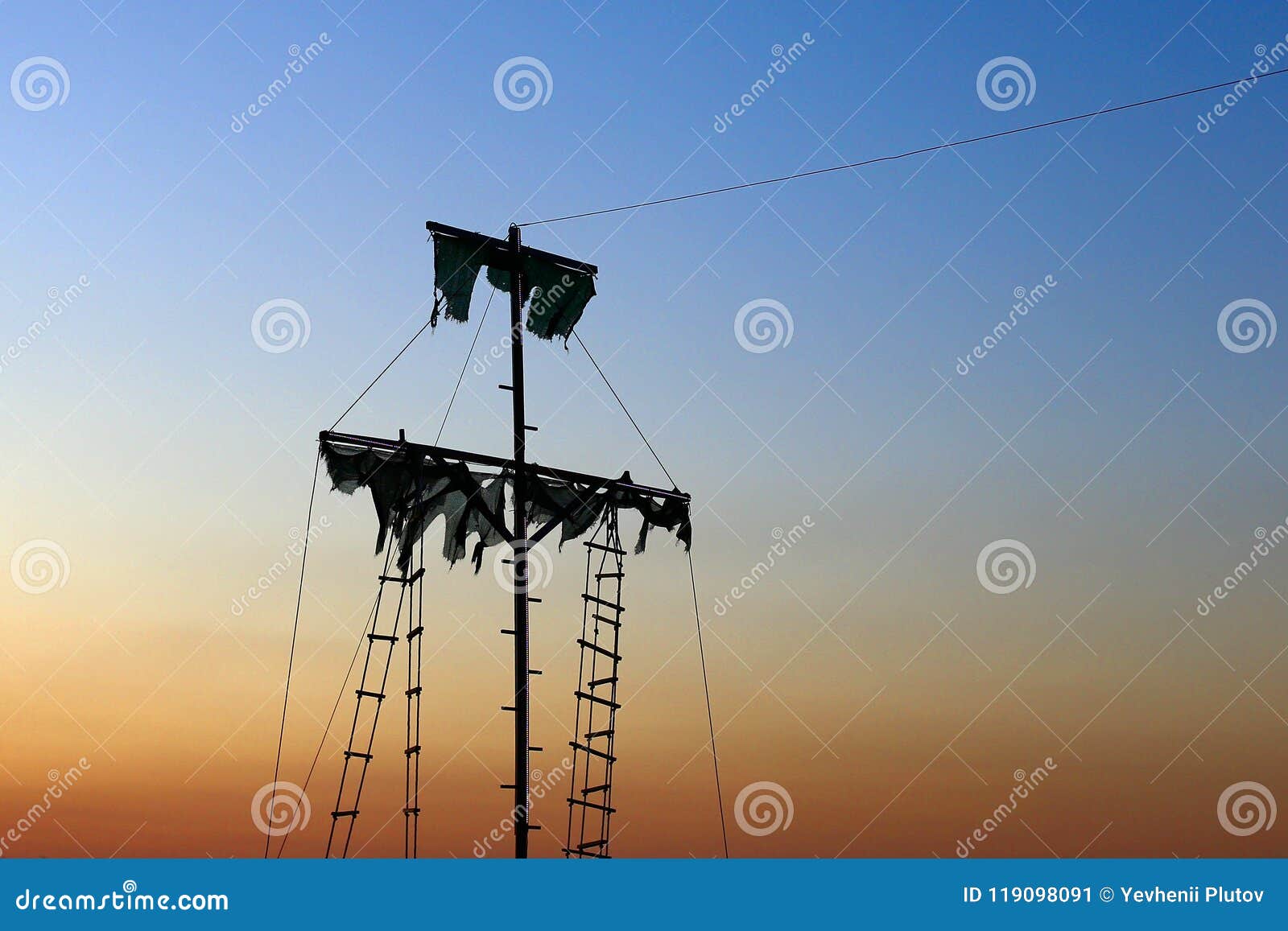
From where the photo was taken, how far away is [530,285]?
26391 mm

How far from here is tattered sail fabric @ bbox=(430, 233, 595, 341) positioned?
25.0 metres

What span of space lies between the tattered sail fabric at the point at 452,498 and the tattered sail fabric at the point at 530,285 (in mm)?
2831

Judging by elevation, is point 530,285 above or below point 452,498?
above

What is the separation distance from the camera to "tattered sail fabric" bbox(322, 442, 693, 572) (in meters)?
23.7

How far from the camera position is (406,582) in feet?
78.8

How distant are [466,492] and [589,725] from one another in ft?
14.9

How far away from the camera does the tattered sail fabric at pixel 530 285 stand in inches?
983

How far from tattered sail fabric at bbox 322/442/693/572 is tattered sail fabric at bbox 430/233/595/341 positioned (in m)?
2.83

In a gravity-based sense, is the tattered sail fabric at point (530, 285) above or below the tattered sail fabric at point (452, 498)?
above

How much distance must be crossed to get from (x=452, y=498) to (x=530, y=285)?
4389 millimetres

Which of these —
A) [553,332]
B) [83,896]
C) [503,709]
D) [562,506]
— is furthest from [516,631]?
[83,896]

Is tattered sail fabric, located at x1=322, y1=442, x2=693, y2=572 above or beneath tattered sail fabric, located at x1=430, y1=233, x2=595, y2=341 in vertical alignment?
beneath

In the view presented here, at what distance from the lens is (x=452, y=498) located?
976 inches

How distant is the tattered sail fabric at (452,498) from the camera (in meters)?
23.7
